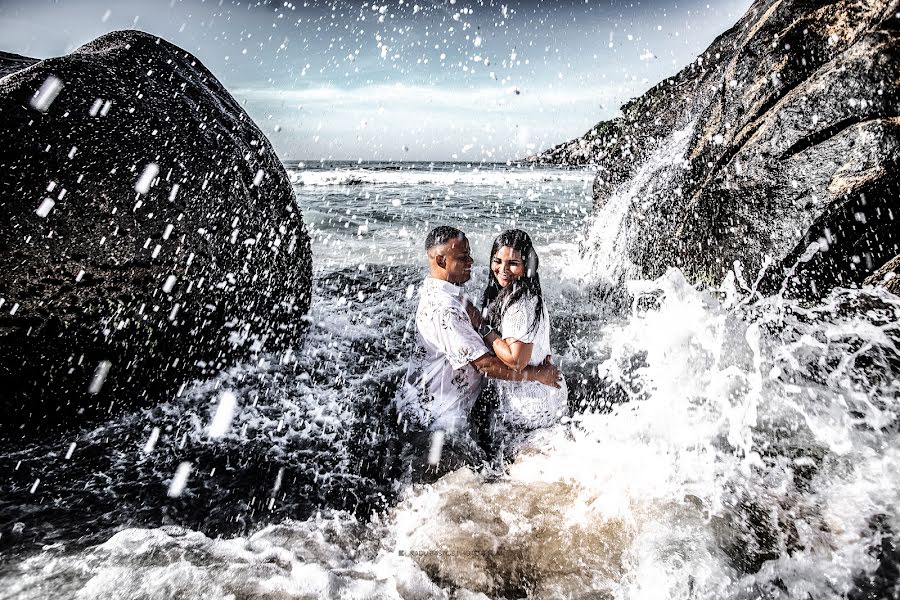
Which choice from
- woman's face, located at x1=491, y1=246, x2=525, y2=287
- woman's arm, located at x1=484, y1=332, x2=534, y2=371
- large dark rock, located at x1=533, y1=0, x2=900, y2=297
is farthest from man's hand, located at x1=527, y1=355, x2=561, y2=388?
large dark rock, located at x1=533, y1=0, x2=900, y2=297

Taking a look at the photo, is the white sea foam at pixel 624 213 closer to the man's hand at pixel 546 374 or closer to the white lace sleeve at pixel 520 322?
the man's hand at pixel 546 374

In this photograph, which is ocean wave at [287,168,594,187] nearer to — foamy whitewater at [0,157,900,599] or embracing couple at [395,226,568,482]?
foamy whitewater at [0,157,900,599]

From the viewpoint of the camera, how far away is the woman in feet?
10.3

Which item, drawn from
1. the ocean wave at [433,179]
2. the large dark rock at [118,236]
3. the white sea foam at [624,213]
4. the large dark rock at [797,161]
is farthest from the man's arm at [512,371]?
the ocean wave at [433,179]

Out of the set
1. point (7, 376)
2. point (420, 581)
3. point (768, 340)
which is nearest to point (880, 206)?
point (768, 340)

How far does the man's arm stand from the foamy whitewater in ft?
1.58

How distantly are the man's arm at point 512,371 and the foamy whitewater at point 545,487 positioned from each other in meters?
0.48

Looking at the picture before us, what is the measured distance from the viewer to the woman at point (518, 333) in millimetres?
3131

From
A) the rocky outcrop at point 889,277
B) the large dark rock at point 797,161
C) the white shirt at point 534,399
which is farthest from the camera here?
the large dark rock at point 797,161

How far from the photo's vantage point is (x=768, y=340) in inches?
166

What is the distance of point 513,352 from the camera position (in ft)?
10.2

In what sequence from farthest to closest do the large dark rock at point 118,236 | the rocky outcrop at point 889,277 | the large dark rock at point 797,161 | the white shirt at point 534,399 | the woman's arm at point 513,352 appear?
1. the large dark rock at point 797,161
2. the rocky outcrop at point 889,277
3. the white shirt at point 534,399
4. the woman's arm at point 513,352
5. the large dark rock at point 118,236

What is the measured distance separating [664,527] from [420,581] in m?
1.36

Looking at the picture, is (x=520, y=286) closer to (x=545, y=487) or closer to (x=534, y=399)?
(x=534, y=399)
